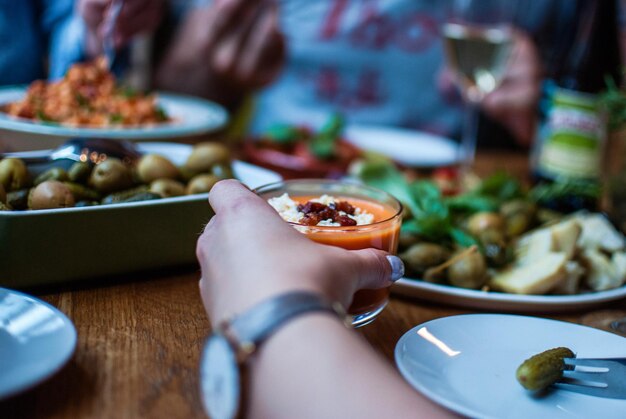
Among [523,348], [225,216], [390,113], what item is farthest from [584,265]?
[390,113]

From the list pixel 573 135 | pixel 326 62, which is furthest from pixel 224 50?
pixel 573 135

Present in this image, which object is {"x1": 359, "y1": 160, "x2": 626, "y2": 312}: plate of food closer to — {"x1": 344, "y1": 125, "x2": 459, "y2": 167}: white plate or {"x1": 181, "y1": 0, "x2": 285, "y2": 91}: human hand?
{"x1": 344, "y1": 125, "x2": 459, "y2": 167}: white plate

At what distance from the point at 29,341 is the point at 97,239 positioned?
19cm

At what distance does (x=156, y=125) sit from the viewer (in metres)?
1.30

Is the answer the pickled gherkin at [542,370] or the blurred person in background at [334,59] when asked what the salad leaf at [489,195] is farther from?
the blurred person in background at [334,59]

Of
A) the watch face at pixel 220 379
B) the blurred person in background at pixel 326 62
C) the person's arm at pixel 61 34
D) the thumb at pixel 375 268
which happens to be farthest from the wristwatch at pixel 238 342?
the blurred person in background at pixel 326 62

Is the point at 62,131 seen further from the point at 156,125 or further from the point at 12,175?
the point at 12,175

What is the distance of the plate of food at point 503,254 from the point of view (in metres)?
0.79

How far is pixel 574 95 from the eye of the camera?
1.25 m

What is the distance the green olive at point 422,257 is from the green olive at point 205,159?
0.94ft

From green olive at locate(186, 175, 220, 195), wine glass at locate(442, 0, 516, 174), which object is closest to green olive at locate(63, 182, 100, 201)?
green olive at locate(186, 175, 220, 195)

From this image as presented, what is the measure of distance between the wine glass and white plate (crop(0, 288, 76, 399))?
99 centimetres

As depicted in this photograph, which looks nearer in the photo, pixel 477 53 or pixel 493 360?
pixel 493 360

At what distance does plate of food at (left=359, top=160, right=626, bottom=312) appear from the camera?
2.60 feet
